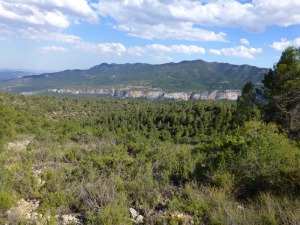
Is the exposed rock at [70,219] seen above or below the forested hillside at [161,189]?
below

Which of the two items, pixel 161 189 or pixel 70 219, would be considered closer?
pixel 70 219

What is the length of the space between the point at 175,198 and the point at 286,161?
127 inches

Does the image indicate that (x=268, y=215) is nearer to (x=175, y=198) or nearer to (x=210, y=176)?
(x=175, y=198)

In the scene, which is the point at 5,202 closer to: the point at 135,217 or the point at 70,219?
the point at 70,219

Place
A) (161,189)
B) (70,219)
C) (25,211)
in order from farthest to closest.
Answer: (161,189) → (25,211) → (70,219)

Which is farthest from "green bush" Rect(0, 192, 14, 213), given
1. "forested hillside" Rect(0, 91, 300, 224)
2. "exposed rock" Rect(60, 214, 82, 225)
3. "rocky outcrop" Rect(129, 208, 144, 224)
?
"rocky outcrop" Rect(129, 208, 144, 224)

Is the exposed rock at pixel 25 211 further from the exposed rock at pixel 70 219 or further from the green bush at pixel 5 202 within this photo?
the exposed rock at pixel 70 219

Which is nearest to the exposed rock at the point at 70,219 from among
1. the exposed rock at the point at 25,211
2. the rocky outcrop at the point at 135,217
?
the exposed rock at the point at 25,211

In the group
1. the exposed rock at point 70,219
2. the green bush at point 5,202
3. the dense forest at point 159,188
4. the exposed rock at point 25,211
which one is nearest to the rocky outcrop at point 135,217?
the dense forest at point 159,188

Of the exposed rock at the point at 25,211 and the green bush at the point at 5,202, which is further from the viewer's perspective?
the green bush at the point at 5,202

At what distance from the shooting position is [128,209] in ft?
16.1

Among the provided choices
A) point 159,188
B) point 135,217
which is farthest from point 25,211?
point 159,188

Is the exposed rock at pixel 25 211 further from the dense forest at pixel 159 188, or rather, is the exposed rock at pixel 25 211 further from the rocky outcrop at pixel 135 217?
the rocky outcrop at pixel 135 217

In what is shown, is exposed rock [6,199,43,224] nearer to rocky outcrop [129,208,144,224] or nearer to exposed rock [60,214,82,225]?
exposed rock [60,214,82,225]
